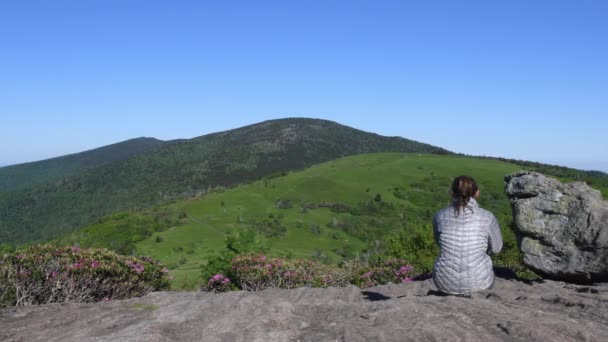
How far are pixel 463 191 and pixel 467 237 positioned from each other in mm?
675

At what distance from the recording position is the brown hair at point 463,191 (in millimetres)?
7172

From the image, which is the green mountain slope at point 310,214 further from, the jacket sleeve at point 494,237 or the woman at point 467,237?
the jacket sleeve at point 494,237

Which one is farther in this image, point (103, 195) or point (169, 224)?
point (103, 195)

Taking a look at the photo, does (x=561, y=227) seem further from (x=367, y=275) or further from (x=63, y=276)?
(x=63, y=276)

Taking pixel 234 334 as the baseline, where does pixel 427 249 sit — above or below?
below

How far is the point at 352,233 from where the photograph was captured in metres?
79.2

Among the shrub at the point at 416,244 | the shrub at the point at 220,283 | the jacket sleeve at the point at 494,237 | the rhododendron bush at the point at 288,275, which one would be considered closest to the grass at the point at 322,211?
the shrub at the point at 416,244

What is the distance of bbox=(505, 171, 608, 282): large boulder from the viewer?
10.8 meters

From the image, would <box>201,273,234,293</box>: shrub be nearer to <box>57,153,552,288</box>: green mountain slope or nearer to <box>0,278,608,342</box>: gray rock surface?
<box>0,278,608,342</box>: gray rock surface

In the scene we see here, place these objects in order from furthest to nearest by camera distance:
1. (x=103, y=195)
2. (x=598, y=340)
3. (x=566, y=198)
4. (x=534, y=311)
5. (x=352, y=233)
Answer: (x=103, y=195)
(x=352, y=233)
(x=566, y=198)
(x=534, y=311)
(x=598, y=340)

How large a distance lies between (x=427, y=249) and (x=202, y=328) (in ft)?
63.2

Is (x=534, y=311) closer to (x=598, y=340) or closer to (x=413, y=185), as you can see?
(x=598, y=340)

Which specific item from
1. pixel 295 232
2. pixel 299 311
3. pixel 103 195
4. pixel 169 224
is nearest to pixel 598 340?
pixel 299 311

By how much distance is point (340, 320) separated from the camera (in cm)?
765
